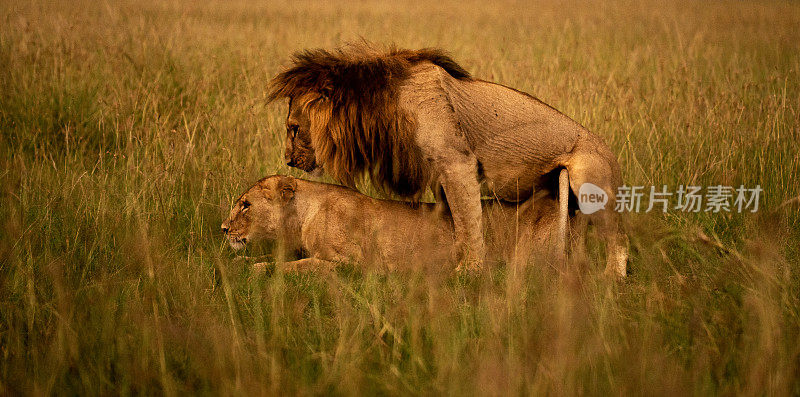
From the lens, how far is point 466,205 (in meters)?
4.00

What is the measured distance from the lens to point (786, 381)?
234 centimetres

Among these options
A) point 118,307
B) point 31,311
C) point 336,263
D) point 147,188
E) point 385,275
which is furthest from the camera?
point 147,188

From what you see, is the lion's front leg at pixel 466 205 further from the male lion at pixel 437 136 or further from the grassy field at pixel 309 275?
the grassy field at pixel 309 275

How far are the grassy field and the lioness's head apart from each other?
0.16m

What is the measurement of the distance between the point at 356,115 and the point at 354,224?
61 centimetres

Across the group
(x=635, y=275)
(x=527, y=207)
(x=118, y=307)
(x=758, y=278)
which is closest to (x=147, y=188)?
(x=118, y=307)

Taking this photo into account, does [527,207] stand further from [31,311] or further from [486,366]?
[31,311]

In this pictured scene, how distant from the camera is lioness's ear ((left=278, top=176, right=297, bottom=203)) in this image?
14.1 feet

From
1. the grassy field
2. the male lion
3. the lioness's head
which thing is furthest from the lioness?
the grassy field

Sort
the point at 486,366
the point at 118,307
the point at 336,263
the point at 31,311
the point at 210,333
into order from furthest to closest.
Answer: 1. the point at 336,263
2. the point at 118,307
3. the point at 31,311
4. the point at 210,333
5. the point at 486,366

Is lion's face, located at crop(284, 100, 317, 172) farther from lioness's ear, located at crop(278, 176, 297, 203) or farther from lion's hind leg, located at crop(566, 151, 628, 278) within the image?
lion's hind leg, located at crop(566, 151, 628, 278)

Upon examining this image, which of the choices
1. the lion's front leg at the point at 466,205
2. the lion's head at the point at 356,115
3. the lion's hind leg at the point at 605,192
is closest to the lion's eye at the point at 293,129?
the lion's head at the point at 356,115

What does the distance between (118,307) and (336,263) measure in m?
1.18

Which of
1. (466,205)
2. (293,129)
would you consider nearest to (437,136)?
(466,205)
